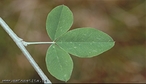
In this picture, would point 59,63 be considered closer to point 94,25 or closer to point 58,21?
point 58,21

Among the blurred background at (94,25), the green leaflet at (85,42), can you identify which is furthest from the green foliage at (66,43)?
the blurred background at (94,25)

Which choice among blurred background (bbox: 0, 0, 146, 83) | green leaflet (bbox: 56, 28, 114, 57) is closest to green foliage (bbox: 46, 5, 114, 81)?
green leaflet (bbox: 56, 28, 114, 57)

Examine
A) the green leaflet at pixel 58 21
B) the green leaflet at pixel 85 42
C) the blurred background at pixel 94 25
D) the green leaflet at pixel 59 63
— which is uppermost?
the green leaflet at pixel 58 21

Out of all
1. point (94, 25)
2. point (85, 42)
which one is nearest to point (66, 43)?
point (85, 42)

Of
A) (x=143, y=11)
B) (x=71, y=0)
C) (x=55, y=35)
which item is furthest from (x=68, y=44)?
(x=143, y=11)

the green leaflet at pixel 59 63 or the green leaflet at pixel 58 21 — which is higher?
the green leaflet at pixel 58 21

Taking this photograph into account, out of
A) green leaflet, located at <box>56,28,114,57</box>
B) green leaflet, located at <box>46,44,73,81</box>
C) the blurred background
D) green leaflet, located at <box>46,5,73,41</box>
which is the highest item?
green leaflet, located at <box>46,5,73,41</box>

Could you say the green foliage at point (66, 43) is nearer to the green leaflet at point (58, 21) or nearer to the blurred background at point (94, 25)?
the green leaflet at point (58, 21)

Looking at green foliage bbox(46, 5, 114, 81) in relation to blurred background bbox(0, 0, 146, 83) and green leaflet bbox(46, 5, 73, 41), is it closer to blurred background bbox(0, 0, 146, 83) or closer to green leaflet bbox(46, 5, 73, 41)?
green leaflet bbox(46, 5, 73, 41)
